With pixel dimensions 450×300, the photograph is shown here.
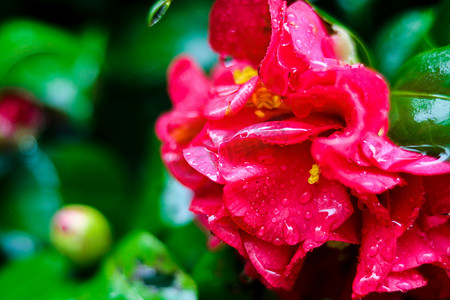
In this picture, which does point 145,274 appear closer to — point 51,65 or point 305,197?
point 305,197

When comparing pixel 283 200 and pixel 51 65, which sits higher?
pixel 283 200

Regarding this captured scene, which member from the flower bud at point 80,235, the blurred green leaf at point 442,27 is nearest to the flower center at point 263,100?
the blurred green leaf at point 442,27

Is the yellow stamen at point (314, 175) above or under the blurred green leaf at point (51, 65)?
above

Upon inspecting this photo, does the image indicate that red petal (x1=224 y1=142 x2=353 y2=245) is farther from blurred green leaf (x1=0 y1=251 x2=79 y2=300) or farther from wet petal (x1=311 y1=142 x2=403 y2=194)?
blurred green leaf (x1=0 y1=251 x2=79 y2=300)

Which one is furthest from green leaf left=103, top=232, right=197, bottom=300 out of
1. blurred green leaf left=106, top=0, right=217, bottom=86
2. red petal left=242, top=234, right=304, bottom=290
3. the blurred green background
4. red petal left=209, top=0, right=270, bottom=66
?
blurred green leaf left=106, top=0, right=217, bottom=86

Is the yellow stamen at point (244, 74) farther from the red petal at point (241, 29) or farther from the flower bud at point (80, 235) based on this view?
the flower bud at point (80, 235)

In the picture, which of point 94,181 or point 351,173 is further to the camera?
point 94,181

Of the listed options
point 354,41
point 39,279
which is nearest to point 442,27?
point 354,41

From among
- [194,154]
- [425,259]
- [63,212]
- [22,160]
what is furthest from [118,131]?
[425,259]
